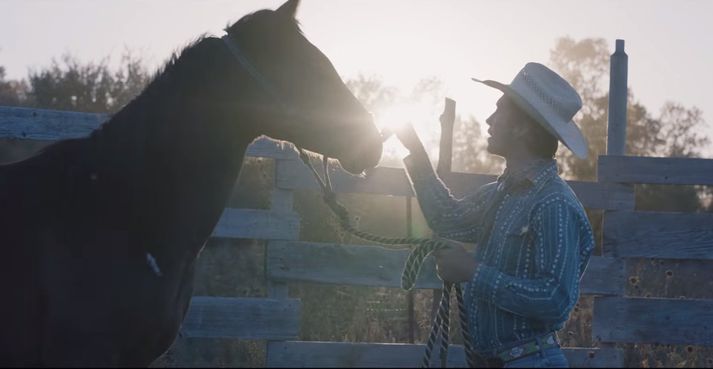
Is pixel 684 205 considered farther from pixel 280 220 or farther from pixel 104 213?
pixel 104 213

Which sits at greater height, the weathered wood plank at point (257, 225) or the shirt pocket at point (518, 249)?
the shirt pocket at point (518, 249)

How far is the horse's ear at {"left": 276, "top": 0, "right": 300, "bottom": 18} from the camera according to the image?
3.60m

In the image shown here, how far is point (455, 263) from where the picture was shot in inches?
130

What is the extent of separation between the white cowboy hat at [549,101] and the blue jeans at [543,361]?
786 mm

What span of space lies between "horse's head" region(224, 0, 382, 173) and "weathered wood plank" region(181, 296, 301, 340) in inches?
101

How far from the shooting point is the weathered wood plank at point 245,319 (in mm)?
6062

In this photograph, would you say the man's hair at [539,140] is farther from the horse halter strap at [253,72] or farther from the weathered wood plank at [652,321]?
the weathered wood plank at [652,321]

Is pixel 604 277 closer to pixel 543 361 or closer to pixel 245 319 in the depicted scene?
pixel 245 319

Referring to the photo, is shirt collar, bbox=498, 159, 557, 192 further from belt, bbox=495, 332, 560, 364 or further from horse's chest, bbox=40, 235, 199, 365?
horse's chest, bbox=40, 235, 199, 365

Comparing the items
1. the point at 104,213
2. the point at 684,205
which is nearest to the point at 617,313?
the point at 104,213

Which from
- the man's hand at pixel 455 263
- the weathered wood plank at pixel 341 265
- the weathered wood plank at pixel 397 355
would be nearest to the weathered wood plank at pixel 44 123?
the weathered wood plank at pixel 341 265

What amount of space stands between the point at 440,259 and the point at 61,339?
4.63ft

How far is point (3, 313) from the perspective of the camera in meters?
3.08

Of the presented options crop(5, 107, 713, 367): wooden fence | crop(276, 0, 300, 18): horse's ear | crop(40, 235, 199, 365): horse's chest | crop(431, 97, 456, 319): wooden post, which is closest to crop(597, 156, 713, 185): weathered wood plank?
crop(5, 107, 713, 367): wooden fence
